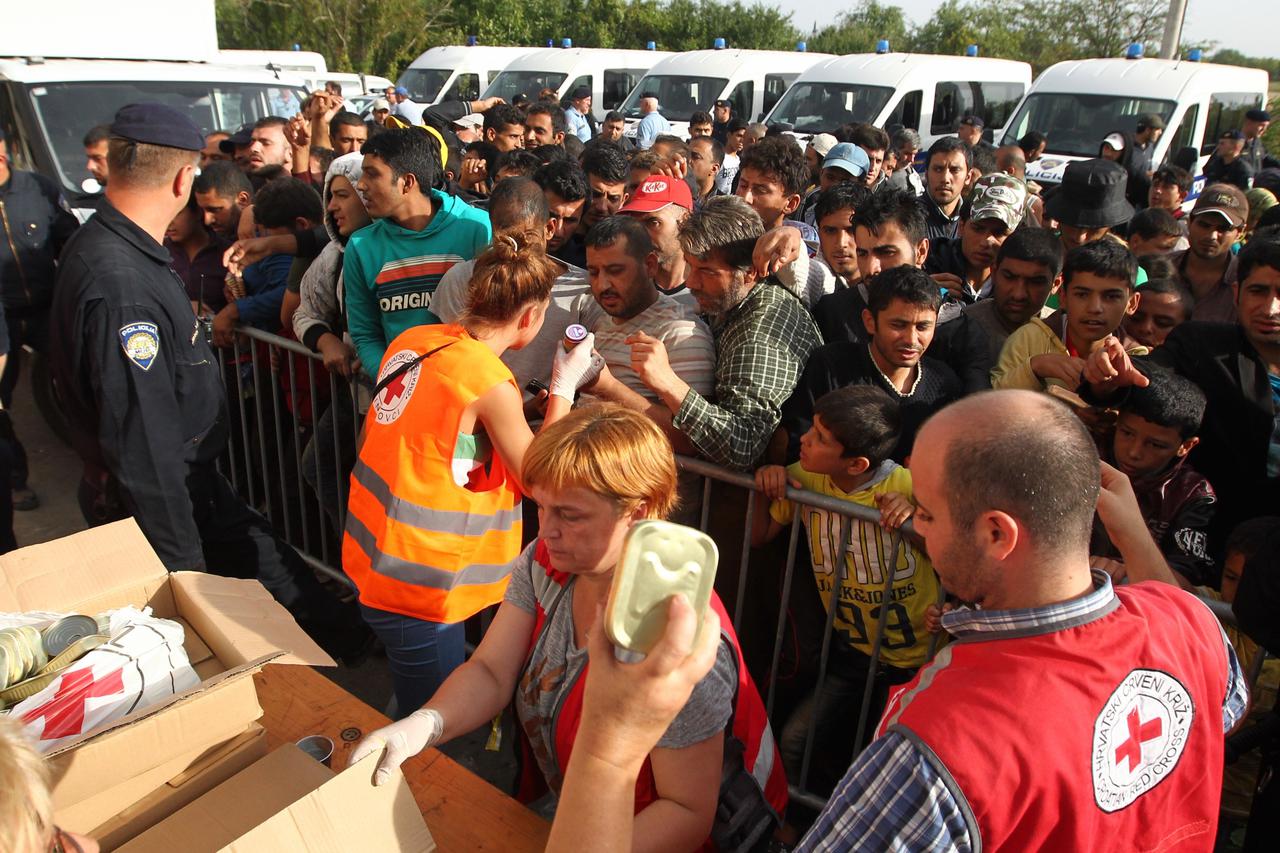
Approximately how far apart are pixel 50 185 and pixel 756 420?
16.3 feet

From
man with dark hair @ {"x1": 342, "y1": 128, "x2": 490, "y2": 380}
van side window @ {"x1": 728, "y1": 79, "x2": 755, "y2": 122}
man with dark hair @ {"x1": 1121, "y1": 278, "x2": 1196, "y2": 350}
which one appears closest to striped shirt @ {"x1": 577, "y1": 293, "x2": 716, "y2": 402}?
man with dark hair @ {"x1": 342, "y1": 128, "x2": 490, "y2": 380}

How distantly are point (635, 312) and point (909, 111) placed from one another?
1343 cm

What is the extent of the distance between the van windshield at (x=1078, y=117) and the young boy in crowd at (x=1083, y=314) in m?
10.4

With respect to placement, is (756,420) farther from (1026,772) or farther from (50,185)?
(50,185)

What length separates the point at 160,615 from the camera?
223cm

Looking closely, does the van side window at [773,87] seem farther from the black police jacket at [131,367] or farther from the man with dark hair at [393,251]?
the black police jacket at [131,367]

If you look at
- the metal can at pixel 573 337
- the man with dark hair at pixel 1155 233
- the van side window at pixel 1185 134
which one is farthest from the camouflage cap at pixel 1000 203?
the van side window at pixel 1185 134

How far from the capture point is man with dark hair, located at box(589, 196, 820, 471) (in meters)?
2.92

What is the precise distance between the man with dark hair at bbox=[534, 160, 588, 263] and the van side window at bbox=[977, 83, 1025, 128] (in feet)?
45.8

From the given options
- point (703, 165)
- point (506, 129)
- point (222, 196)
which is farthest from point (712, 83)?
point (222, 196)

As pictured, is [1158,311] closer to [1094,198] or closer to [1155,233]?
[1094,198]

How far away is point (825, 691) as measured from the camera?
3047 mm

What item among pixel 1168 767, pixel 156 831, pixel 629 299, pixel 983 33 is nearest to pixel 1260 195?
pixel 629 299

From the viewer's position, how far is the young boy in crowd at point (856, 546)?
272cm
